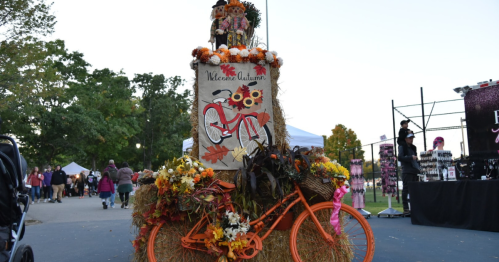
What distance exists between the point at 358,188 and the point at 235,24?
5.90 meters

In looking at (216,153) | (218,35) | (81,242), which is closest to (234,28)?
(218,35)

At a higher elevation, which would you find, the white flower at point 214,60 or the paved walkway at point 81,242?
the white flower at point 214,60

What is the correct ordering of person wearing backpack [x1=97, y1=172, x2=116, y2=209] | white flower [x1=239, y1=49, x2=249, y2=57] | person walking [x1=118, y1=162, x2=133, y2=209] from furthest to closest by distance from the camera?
person wearing backpack [x1=97, y1=172, x2=116, y2=209] → person walking [x1=118, y1=162, x2=133, y2=209] → white flower [x1=239, y1=49, x2=249, y2=57]

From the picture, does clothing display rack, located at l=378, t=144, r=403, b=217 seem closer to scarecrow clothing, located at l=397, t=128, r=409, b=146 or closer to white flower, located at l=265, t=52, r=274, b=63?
scarecrow clothing, located at l=397, t=128, r=409, b=146

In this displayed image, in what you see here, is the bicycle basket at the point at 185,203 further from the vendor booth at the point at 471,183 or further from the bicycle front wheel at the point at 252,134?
the vendor booth at the point at 471,183

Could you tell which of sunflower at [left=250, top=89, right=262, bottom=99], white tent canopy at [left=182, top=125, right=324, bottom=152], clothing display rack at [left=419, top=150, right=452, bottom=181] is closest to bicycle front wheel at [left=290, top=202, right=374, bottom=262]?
sunflower at [left=250, top=89, right=262, bottom=99]

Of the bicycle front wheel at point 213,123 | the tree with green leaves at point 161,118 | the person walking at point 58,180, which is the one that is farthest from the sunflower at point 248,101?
the tree with green leaves at point 161,118

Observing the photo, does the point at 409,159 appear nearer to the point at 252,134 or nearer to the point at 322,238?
the point at 252,134

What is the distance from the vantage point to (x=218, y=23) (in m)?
5.62

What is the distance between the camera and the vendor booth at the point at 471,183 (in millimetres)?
6688

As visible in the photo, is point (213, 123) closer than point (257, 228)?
No

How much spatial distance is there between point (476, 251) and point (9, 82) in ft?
51.5

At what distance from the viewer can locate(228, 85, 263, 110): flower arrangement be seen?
4805 mm

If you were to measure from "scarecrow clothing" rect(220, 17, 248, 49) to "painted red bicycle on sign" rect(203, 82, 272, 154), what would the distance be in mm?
1050
